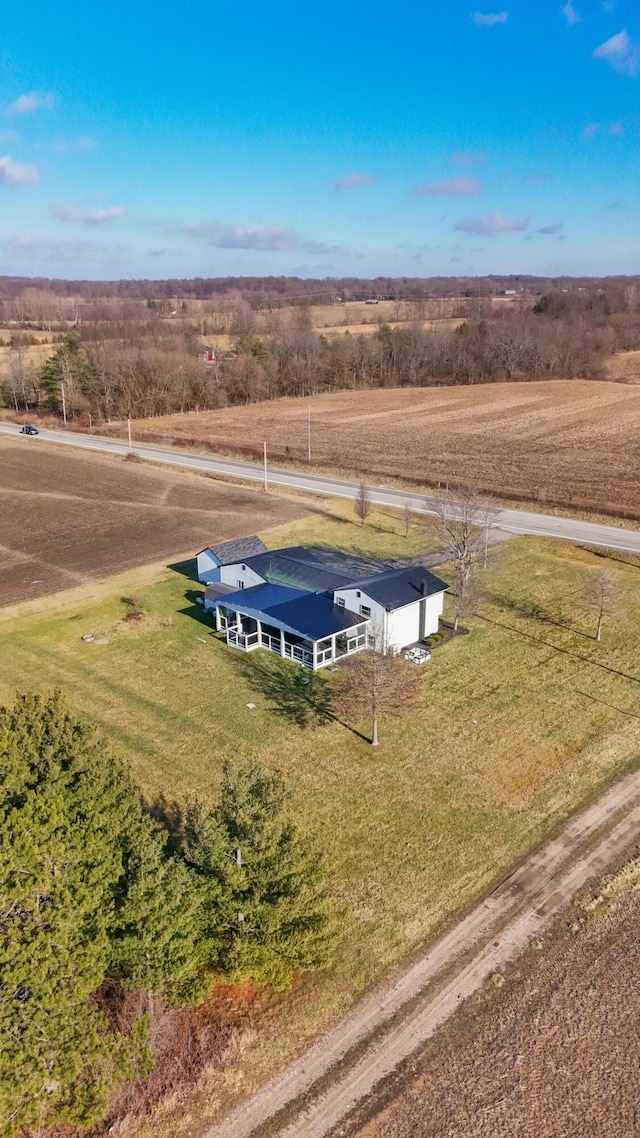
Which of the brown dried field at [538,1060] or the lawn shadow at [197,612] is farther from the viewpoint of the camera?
the lawn shadow at [197,612]

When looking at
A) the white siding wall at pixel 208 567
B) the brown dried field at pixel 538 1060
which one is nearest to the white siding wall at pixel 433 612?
the white siding wall at pixel 208 567

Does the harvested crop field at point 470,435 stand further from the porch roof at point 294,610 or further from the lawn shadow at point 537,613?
the porch roof at point 294,610

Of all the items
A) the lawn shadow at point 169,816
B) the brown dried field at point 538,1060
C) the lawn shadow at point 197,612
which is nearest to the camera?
the brown dried field at point 538,1060

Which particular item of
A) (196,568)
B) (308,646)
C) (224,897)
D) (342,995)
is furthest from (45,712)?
(196,568)

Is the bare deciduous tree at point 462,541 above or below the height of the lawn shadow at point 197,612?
above

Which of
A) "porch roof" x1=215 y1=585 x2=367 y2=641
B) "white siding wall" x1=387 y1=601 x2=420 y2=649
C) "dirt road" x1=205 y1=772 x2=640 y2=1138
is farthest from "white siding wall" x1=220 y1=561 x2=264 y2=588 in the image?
"dirt road" x1=205 y1=772 x2=640 y2=1138

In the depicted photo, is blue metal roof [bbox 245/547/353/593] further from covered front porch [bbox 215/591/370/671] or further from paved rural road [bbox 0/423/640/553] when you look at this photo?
paved rural road [bbox 0/423/640/553]
